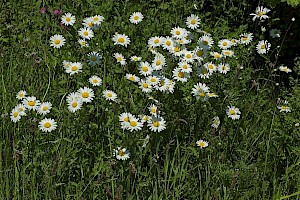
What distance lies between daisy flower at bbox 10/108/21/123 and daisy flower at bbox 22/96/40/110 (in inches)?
1.8

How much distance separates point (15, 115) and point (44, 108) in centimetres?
13

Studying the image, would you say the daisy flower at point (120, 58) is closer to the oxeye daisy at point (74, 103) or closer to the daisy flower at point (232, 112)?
the oxeye daisy at point (74, 103)

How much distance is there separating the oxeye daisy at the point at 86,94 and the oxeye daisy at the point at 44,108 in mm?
142

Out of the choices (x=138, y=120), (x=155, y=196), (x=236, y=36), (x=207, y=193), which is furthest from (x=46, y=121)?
(x=236, y=36)

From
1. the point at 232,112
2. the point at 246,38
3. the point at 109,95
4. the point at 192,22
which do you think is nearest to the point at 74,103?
the point at 109,95

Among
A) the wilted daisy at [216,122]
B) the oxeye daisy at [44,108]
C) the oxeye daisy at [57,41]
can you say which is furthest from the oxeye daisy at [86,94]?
the wilted daisy at [216,122]

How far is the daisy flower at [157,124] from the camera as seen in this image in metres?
2.70

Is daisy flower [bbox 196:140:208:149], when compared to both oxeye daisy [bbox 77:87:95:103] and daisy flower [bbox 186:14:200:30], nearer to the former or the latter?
oxeye daisy [bbox 77:87:95:103]

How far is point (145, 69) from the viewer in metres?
3.04

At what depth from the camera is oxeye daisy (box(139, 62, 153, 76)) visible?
3.02 m

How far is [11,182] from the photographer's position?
2619mm

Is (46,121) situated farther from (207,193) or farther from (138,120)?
(207,193)

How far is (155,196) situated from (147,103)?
52 centimetres

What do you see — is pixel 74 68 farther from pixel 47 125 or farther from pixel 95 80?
pixel 47 125
